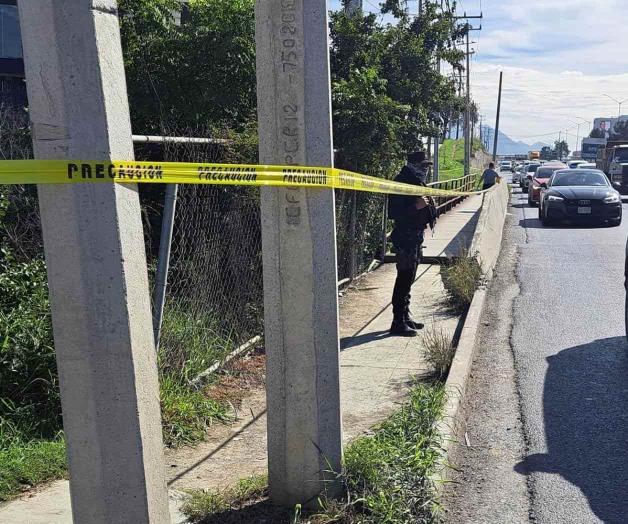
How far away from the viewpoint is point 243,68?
9.20m

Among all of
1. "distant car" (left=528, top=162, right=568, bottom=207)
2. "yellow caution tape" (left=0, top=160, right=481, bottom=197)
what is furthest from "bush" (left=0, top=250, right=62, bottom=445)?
"distant car" (left=528, top=162, right=568, bottom=207)

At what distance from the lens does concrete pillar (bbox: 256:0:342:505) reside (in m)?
3.90

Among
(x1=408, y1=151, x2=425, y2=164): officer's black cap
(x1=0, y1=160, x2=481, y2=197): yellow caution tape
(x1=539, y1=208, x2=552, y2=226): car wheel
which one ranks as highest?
(x1=0, y1=160, x2=481, y2=197): yellow caution tape

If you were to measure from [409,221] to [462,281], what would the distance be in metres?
1.95

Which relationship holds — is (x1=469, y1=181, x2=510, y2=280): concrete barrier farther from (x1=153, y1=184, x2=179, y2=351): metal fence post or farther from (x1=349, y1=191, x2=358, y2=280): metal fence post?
(x1=153, y1=184, x2=179, y2=351): metal fence post

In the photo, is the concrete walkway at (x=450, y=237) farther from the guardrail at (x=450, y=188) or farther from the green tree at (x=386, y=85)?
the green tree at (x=386, y=85)

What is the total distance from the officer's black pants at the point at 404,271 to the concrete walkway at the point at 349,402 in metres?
0.39

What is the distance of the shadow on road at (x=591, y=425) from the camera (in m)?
4.63

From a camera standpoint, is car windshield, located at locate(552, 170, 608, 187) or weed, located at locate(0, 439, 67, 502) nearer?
weed, located at locate(0, 439, 67, 502)

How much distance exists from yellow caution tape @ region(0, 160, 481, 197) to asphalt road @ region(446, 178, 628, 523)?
2.00m

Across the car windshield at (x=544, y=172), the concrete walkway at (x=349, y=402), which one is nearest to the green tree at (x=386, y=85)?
the concrete walkway at (x=349, y=402)

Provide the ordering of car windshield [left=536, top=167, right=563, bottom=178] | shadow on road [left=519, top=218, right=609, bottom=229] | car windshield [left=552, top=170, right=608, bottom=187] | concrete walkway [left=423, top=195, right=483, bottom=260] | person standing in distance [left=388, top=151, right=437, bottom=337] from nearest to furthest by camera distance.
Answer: person standing in distance [left=388, top=151, right=437, bottom=337] < concrete walkway [left=423, top=195, right=483, bottom=260] < shadow on road [left=519, top=218, right=609, bottom=229] < car windshield [left=552, top=170, right=608, bottom=187] < car windshield [left=536, top=167, right=563, bottom=178]

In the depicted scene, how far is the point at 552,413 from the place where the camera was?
19.5 ft

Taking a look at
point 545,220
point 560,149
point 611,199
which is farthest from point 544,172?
point 560,149
